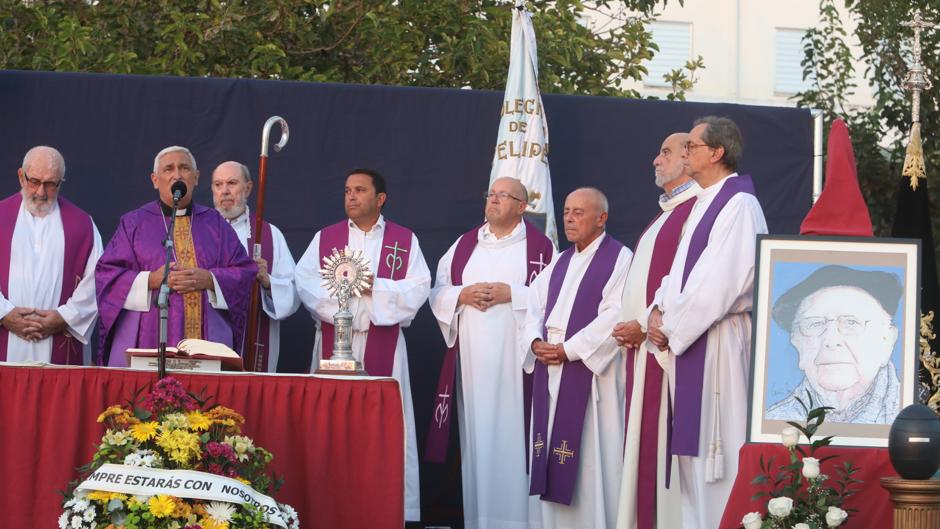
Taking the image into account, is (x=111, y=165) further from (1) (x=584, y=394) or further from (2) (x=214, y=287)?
(1) (x=584, y=394)

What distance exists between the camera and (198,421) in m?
6.04

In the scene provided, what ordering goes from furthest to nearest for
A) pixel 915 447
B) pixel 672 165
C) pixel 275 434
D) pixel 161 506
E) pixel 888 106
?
pixel 888 106 < pixel 672 165 < pixel 275 434 < pixel 161 506 < pixel 915 447

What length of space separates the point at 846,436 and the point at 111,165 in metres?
5.92

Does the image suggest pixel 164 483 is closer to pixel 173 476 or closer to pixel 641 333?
pixel 173 476

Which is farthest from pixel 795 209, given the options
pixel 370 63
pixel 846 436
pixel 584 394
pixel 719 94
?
pixel 719 94

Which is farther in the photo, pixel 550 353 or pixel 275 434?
pixel 550 353

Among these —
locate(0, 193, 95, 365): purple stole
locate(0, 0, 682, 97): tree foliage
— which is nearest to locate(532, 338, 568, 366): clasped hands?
locate(0, 193, 95, 365): purple stole

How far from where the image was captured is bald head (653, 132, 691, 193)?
7.80m

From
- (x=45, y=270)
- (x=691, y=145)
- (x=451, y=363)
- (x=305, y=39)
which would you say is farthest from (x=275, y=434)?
(x=305, y=39)

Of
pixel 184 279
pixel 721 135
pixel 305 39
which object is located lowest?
pixel 184 279

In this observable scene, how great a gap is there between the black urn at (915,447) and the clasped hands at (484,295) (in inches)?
161

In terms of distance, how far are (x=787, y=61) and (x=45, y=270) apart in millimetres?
18795

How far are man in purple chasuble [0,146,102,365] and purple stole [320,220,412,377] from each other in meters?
1.36

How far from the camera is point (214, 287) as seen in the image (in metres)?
7.82
